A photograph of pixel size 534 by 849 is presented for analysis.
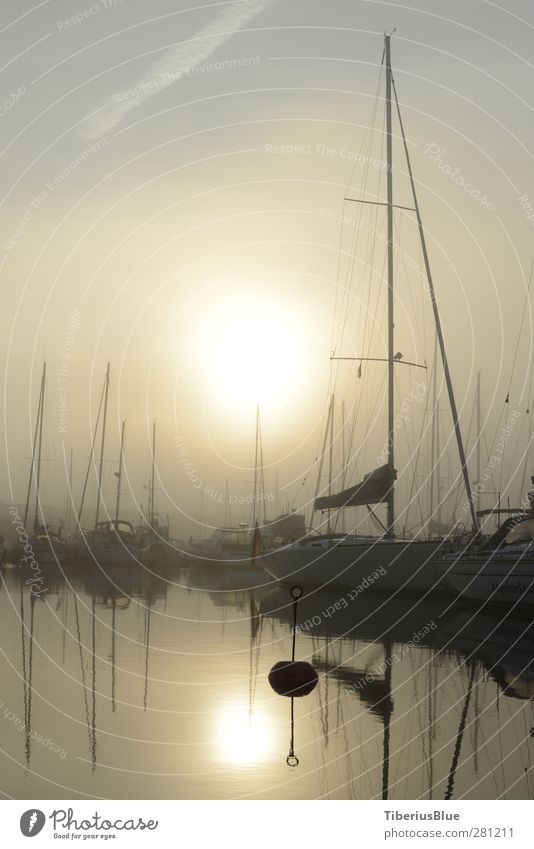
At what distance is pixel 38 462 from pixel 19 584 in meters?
14.7

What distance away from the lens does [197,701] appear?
81.6 feet

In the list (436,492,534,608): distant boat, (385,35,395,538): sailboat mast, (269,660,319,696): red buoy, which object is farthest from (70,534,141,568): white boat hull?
(269,660,319,696): red buoy

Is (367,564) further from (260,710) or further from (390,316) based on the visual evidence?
(260,710)

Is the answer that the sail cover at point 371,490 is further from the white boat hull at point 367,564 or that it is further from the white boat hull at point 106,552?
the white boat hull at point 106,552

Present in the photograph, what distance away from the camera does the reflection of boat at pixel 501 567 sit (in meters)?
42.1

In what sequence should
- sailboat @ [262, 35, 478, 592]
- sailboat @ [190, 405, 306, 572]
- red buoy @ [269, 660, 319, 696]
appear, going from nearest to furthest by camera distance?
red buoy @ [269, 660, 319, 696] → sailboat @ [262, 35, 478, 592] → sailboat @ [190, 405, 306, 572]

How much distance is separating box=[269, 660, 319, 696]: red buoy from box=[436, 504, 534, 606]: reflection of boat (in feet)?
54.9

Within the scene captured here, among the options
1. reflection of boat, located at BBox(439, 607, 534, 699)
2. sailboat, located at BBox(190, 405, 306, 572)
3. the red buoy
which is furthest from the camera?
sailboat, located at BBox(190, 405, 306, 572)

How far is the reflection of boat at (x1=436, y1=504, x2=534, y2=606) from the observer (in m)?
42.1

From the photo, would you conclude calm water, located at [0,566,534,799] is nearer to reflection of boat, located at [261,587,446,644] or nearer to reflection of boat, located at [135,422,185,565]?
reflection of boat, located at [261,587,446,644]

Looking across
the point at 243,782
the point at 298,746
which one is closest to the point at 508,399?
the point at 298,746

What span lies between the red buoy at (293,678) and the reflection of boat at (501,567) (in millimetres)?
16724

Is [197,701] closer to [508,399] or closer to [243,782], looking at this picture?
[243,782]

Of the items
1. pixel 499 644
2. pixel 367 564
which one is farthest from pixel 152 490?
pixel 499 644
